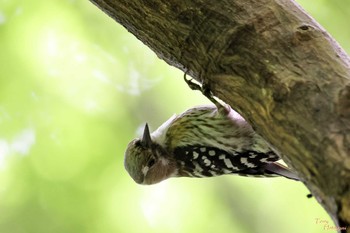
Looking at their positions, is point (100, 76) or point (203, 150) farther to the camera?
point (100, 76)

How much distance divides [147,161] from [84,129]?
35.8 inches

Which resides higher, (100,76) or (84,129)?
(100,76)

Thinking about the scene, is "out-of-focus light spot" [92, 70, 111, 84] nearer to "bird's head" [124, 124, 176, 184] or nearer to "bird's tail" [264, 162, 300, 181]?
"bird's head" [124, 124, 176, 184]

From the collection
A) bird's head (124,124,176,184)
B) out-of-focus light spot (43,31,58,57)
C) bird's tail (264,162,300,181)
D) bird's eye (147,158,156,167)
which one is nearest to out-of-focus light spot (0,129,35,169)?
out-of-focus light spot (43,31,58,57)

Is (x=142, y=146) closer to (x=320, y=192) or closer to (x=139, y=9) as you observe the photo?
(x=139, y=9)

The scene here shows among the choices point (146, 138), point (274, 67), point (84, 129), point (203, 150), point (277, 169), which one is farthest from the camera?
point (84, 129)

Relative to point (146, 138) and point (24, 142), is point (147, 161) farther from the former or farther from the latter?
point (24, 142)

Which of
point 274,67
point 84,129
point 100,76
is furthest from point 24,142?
point 274,67

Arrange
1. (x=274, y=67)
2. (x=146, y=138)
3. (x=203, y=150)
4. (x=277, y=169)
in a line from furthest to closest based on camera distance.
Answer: (x=146, y=138), (x=203, y=150), (x=277, y=169), (x=274, y=67)

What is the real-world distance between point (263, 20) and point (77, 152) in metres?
2.21

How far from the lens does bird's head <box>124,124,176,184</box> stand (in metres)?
2.86

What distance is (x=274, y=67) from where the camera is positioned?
161 cm

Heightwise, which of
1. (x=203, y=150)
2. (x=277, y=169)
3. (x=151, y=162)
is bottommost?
(x=151, y=162)

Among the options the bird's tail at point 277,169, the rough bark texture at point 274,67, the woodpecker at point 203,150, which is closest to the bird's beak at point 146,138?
the woodpecker at point 203,150
